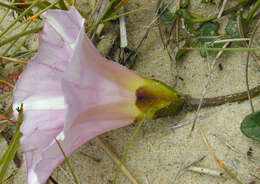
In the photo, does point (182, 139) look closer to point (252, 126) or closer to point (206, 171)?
point (206, 171)

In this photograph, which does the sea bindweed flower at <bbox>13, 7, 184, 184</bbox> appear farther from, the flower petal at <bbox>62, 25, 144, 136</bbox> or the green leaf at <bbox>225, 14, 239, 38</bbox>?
the green leaf at <bbox>225, 14, 239, 38</bbox>

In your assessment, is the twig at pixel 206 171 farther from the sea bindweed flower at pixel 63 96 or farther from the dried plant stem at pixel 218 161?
the sea bindweed flower at pixel 63 96


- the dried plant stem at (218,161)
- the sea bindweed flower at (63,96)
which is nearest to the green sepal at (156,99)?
the sea bindweed flower at (63,96)

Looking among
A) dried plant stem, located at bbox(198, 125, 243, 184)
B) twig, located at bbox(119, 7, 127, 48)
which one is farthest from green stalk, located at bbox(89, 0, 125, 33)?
dried plant stem, located at bbox(198, 125, 243, 184)

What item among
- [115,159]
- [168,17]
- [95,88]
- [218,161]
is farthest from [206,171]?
[168,17]

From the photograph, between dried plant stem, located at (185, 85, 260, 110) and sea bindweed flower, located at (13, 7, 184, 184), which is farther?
dried plant stem, located at (185, 85, 260, 110)
